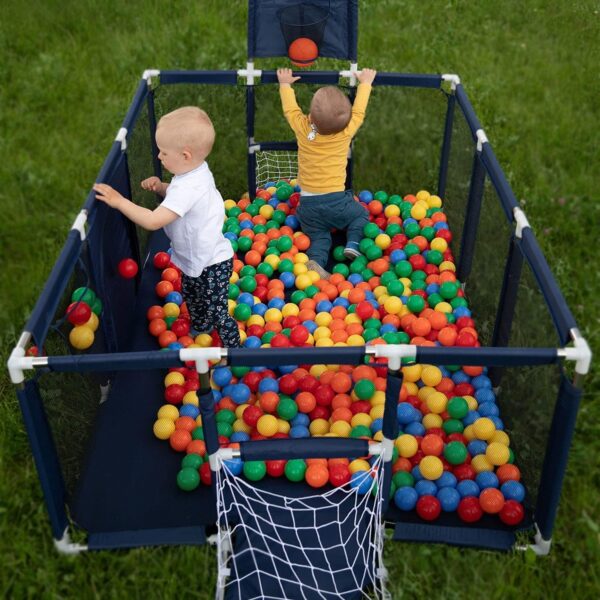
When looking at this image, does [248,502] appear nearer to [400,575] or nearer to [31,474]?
[400,575]

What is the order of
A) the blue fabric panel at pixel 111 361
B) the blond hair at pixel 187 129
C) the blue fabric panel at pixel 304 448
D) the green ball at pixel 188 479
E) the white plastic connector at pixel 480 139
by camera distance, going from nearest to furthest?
the blue fabric panel at pixel 111 361 → the blue fabric panel at pixel 304 448 → the green ball at pixel 188 479 → the blond hair at pixel 187 129 → the white plastic connector at pixel 480 139

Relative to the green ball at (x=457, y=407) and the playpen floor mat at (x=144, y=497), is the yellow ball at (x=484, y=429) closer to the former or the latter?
the green ball at (x=457, y=407)

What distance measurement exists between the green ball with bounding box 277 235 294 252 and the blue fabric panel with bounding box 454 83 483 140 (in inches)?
42.3

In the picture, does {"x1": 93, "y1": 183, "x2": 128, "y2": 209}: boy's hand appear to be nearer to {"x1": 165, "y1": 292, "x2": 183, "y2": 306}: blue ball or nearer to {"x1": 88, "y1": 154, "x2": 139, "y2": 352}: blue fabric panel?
{"x1": 88, "y1": 154, "x2": 139, "y2": 352}: blue fabric panel

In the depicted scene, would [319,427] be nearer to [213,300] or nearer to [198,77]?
[213,300]

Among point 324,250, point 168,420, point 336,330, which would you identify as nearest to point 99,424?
point 168,420

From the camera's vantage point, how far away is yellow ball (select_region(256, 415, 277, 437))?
3066 mm

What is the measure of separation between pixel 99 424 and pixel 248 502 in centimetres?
77

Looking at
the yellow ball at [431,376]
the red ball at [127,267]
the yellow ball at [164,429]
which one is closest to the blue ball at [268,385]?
the yellow ball at [164,429]

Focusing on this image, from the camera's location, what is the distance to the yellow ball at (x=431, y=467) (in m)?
2.89

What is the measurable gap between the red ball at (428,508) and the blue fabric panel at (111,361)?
105 centimetres

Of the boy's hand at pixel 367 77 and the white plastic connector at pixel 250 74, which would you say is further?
the white plastic connector at pixel 250 74

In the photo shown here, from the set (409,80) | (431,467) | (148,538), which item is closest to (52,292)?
(148,538)

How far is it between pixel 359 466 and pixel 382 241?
161cm
